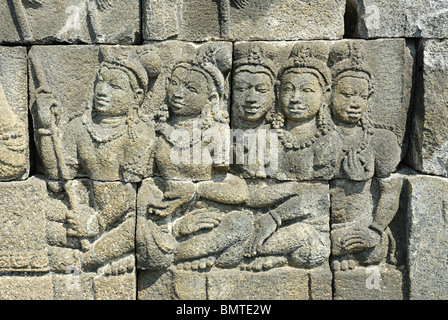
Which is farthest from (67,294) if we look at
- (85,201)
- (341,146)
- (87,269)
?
(341,146)

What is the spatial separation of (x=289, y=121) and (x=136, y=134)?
3.87 feet

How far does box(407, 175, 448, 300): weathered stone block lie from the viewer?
450cm

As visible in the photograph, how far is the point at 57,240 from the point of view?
4453mm

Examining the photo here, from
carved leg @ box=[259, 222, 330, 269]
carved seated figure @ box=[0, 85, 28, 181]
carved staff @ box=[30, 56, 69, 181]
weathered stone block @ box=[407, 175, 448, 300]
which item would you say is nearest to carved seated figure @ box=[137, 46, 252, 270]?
A: carved leg @ box=[259, 222, 330, 269]

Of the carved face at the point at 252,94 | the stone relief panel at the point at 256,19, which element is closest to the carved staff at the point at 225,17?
the stone relief panel at the point at 256,19

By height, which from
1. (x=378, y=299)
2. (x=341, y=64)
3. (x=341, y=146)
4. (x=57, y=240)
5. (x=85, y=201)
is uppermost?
(x=341, y=64)

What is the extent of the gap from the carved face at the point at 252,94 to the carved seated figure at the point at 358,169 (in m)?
0.52

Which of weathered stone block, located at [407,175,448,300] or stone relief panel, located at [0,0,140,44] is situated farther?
weathered stone block, located at [407,175,448,300]

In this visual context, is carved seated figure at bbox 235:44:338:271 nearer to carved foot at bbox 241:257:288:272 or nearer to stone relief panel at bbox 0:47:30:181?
carved foot at bbox 241:257:288:272

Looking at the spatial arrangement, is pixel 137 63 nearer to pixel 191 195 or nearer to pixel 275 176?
pixel 191 195

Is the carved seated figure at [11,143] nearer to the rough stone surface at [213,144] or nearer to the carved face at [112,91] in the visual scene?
the rough stone surface at [213,144]

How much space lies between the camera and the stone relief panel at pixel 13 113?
4.36 meters

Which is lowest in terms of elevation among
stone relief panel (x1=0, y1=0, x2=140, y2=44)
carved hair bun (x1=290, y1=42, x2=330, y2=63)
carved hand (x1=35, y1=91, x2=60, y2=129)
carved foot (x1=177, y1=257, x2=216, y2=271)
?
carved foot (x1=177, y1=257, x2=216, y2=271)

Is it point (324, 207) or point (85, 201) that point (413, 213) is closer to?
point (324, 207)
